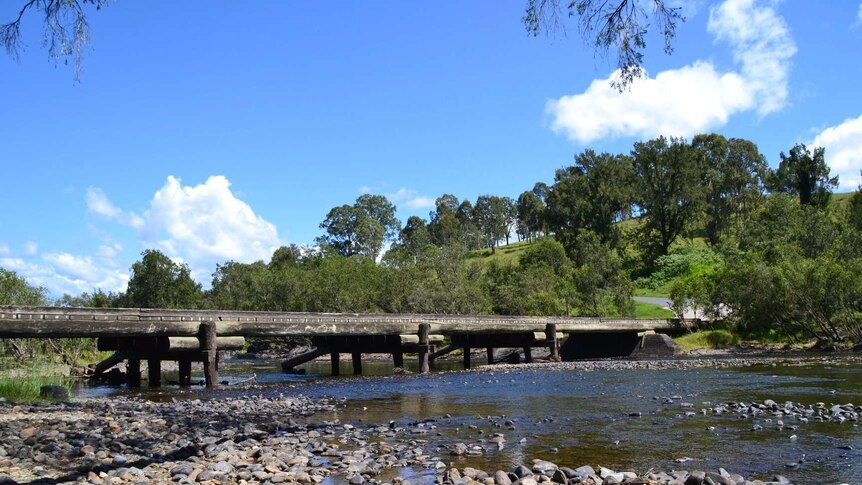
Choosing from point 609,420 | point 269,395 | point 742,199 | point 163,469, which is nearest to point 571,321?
point 269,395

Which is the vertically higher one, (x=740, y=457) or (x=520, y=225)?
(x=520, y=225)

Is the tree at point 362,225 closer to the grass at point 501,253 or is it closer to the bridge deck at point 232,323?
the grass at point 501,253

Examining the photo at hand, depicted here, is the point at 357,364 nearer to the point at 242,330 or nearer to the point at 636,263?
the point at 242,330

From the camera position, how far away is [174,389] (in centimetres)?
2934

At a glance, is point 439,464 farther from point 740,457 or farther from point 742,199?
point 742,199

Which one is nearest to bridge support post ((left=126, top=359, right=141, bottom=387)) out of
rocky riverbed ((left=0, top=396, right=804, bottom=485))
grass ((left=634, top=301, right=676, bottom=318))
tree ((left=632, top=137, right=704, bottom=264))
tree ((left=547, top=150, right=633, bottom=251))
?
rocky riverbed ((left=0, top=396, right=804, bottom=485))

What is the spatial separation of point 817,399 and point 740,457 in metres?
9.47

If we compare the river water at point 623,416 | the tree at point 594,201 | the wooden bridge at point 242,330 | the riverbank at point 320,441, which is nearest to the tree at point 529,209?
the tree at point 594,201

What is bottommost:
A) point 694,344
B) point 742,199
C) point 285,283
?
point 694,344

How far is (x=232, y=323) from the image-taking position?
1176 inches

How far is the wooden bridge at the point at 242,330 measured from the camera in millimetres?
24344

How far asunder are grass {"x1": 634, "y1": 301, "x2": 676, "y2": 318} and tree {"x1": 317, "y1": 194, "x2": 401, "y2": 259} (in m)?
71.3

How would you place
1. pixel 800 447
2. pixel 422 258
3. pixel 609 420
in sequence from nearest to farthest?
pixel 800 447, pixel 609 420, pixel 422 258

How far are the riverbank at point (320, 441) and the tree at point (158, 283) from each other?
72524 millimetres
